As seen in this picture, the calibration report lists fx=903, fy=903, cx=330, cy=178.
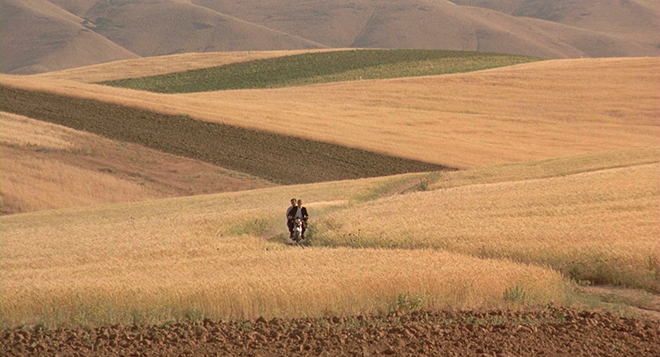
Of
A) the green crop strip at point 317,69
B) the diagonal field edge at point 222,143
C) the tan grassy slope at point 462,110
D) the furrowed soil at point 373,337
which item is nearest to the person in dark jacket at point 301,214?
the furrowed soil at point 373,337

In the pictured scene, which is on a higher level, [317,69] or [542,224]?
[317,69]

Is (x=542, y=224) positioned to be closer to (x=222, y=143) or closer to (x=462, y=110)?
(x=222, y=143)

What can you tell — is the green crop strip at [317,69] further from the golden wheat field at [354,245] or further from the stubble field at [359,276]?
the stubble field at [359,276]

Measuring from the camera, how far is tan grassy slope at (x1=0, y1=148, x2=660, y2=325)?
499 inches

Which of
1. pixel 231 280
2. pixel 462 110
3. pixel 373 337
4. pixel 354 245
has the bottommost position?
pixel 373 337

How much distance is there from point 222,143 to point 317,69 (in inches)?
2060

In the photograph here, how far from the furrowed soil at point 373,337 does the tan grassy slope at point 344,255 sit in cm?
66

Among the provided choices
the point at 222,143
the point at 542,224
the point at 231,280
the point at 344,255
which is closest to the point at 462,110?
the point at 222,143

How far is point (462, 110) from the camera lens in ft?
210

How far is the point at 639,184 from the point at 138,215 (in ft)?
51.7

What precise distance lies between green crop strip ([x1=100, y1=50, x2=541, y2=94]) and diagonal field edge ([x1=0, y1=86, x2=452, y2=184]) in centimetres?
3863

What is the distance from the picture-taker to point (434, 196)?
86.1 ft

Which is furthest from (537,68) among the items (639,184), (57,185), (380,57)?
(639,184)

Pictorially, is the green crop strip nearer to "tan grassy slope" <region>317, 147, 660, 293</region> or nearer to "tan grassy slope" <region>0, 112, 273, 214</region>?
"tan grassy slope" <region>0, 112, 273, 214</region>
